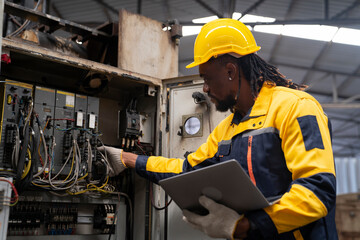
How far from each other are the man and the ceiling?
3.88m

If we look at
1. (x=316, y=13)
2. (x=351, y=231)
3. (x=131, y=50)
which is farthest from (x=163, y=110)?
(x=316, y=13)

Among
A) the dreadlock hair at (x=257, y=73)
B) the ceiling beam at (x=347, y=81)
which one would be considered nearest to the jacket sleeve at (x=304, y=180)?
the dreadlock hair at (x=257, y=73)

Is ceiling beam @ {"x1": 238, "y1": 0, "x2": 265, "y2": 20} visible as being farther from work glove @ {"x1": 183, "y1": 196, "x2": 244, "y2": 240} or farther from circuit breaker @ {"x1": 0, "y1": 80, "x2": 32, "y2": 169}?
work glove @ {"x1": 183, "y1": 196, "x2": 244, "y2": 240}

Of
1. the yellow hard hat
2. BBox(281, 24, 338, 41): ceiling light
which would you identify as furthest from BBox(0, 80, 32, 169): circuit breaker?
BBox(281, 24, 338, 41): ceiling light

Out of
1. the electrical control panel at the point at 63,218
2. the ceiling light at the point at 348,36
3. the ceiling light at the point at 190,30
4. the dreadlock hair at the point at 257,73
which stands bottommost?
the electrical control panel at the point at 63,218

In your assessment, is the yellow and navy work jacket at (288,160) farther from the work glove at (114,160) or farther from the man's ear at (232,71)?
the work glove at (114,160)

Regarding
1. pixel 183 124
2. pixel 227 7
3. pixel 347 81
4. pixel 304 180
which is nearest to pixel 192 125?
pixel 183 124

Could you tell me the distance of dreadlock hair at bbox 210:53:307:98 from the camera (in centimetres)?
175

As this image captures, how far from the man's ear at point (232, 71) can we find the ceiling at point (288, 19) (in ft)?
13.0

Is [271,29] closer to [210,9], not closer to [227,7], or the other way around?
[227,7]

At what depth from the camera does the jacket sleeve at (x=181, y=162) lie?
2.01 meters

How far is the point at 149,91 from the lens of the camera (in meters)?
2.68

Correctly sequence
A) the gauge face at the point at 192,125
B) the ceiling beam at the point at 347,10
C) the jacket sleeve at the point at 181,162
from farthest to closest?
the ceiling beam at the point at 347,10, the gauge face at the point at 192,125, the jacket sleeve at the point at 181,162

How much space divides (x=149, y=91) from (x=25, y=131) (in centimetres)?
90
